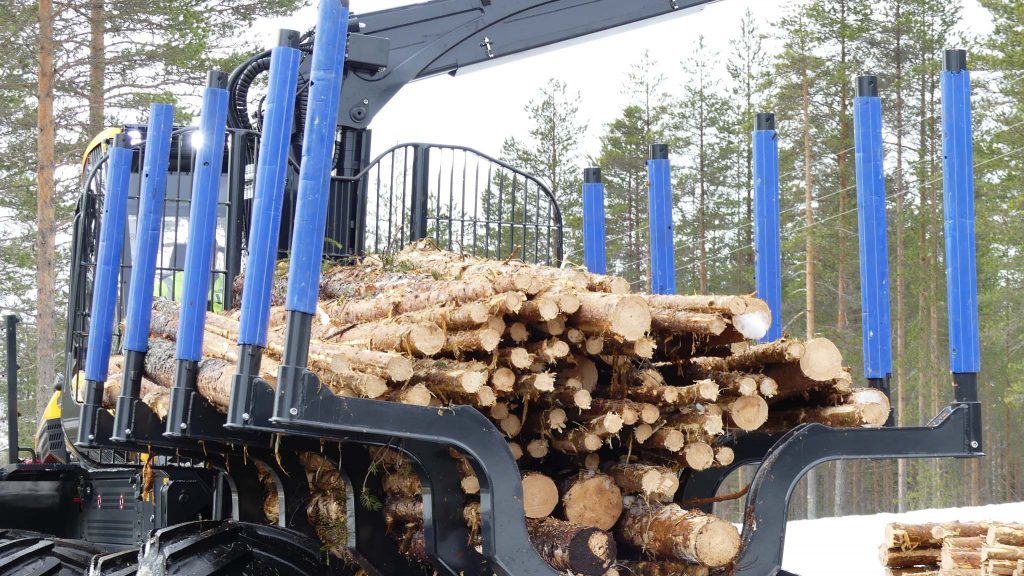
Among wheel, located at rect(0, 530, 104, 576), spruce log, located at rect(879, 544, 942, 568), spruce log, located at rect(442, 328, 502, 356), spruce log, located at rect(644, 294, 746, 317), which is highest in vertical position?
spruce log, located at rect(644, 294, 746, 317)

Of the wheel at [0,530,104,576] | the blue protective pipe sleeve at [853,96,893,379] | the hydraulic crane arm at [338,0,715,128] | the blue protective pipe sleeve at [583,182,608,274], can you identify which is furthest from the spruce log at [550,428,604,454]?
the hydraulic crane arm at [338,0,715,128]

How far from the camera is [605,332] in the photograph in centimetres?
395

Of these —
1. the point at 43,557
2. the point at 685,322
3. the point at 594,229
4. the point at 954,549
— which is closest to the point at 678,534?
the point at 685,322

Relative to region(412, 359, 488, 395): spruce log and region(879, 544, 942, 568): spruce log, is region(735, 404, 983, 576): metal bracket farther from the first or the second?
region(879, 544, 942, 568): spruce log

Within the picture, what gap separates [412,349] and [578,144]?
30.5 m

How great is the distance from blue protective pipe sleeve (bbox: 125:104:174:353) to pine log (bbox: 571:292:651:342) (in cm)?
207

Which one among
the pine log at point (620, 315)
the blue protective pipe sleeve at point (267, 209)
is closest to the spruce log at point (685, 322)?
the pine log at point (620, 315)

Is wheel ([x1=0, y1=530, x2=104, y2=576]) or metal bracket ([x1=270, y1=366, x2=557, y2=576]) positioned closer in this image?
metal bracket ([x1=270, y1=366, x2=557, y2=576])

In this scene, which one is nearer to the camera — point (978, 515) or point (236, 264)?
point (236, 264)

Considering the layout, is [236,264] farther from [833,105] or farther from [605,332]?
[833,105]

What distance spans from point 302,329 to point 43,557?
314 centimetres

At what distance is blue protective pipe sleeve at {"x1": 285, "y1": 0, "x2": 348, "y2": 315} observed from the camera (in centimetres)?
353

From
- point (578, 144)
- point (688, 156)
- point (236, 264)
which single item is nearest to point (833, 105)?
point (688, 156)

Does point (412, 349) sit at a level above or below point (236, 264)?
below
